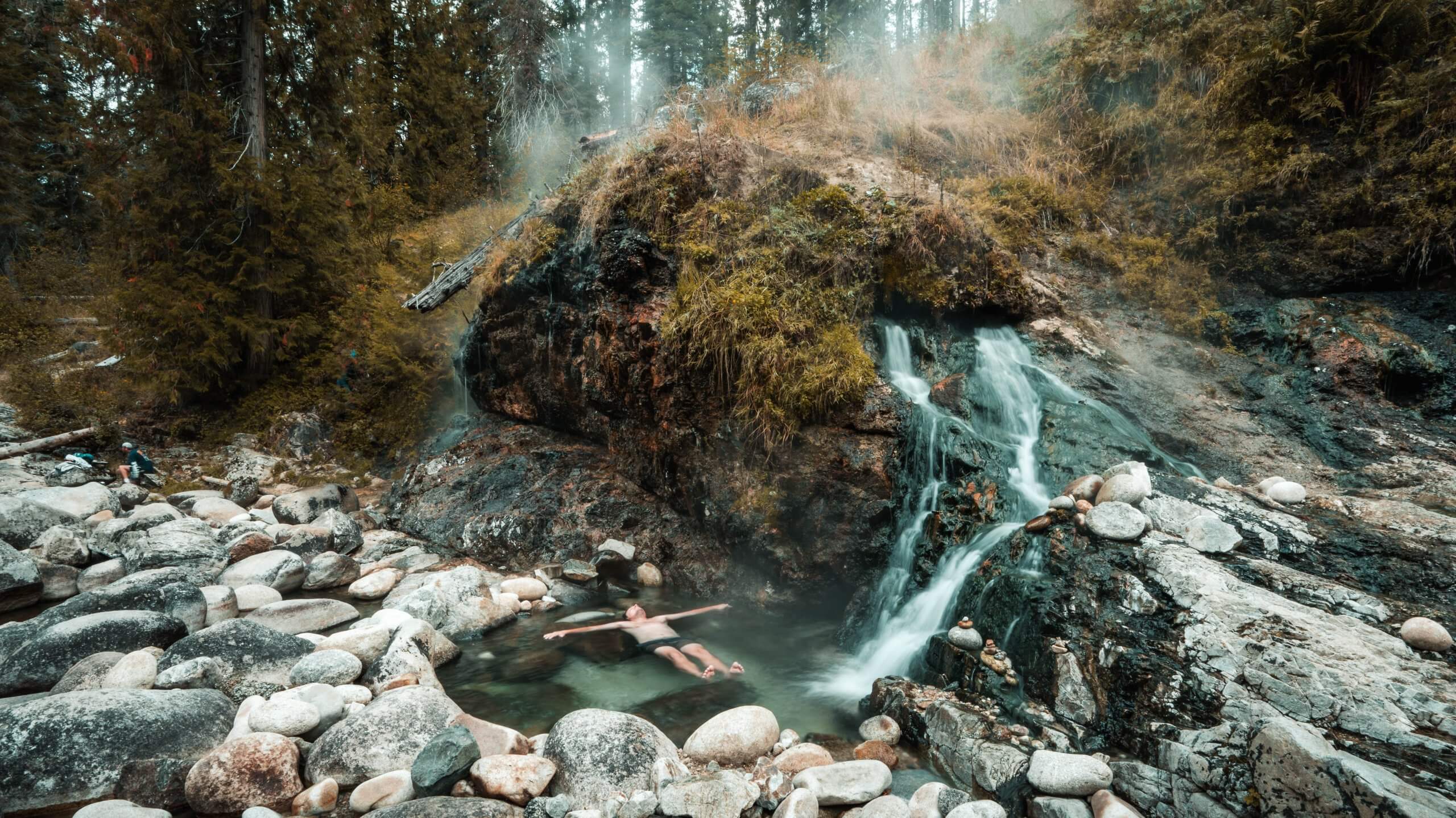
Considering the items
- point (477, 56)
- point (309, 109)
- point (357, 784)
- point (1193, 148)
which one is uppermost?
point (477, 56)

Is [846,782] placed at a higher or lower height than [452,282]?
lower

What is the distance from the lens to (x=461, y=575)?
685cm

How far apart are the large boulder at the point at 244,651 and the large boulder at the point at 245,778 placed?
44.5 inches

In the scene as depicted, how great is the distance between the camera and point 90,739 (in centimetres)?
376

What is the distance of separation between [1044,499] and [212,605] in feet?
26.4

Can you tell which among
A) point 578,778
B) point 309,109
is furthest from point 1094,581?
point 309,109

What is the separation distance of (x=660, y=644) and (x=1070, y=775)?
3.64m

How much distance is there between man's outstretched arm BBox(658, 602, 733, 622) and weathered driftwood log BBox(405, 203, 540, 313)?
7.45 meters

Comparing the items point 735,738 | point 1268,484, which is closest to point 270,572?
point 735,738

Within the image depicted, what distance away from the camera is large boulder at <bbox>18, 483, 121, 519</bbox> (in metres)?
8.70

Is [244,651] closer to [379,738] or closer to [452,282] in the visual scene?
[379,738]

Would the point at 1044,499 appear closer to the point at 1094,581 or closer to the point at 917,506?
the point at 917,506

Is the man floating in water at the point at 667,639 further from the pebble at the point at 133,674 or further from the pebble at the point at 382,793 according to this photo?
the pebble at the point at 133,674

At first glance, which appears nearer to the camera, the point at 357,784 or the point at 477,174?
the point at 357,784
